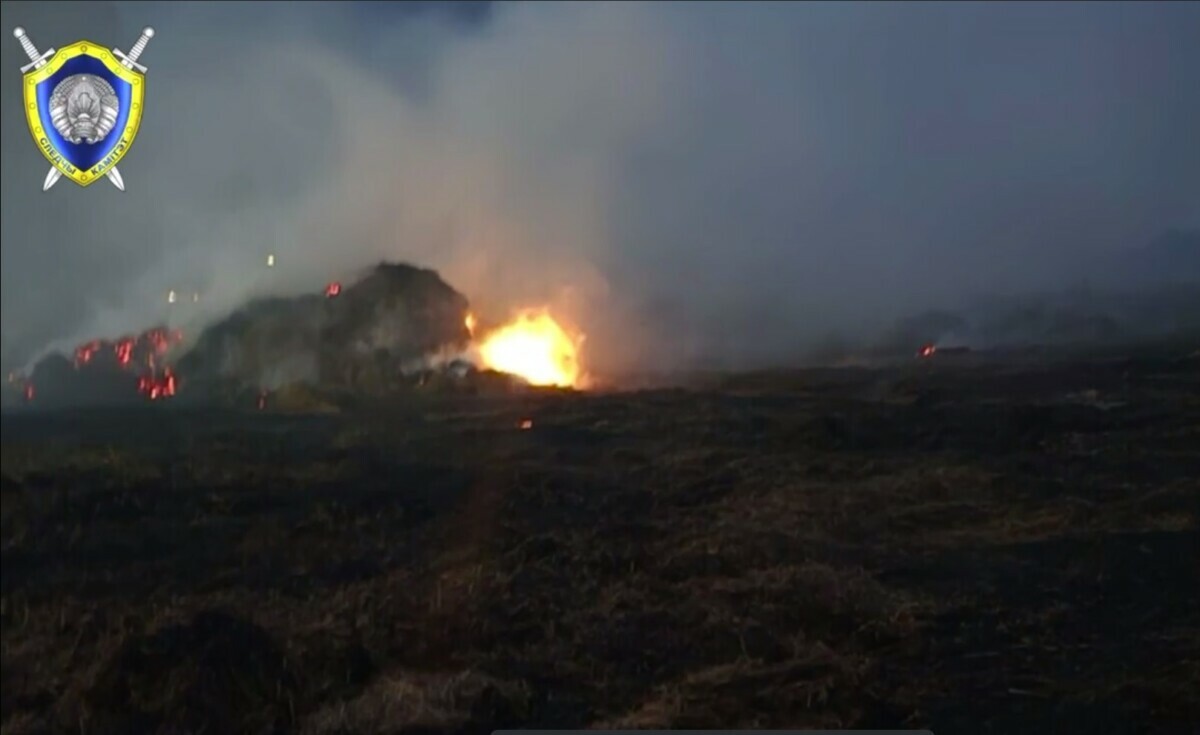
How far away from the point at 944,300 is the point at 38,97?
10.0 ft

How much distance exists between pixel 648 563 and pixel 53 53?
260 cm

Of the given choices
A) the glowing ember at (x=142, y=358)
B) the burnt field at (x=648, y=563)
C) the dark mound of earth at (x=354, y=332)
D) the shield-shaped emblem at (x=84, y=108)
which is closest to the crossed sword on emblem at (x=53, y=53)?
the shield-shaped emblem at (x=84, y=108)

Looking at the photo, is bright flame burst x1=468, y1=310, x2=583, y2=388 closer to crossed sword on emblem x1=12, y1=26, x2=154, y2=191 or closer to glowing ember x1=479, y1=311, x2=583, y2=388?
glowing ember x1=479, y1=311, x2=583, y2=388

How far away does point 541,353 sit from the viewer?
331cm

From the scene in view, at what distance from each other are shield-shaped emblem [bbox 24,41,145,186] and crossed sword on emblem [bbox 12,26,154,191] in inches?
0.5

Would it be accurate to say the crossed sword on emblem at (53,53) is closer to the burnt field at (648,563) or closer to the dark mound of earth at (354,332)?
the dark mound of earth at (354,332)

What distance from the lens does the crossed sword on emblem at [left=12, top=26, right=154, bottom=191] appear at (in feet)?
11.2

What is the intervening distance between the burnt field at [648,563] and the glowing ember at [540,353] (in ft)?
0.22

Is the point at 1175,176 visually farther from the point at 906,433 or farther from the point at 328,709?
the point at 328,709

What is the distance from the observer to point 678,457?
3154 millimetres

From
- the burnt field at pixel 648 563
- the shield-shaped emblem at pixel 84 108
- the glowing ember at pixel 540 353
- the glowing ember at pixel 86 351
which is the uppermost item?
the shield-shaped emblem at pixel 84 108

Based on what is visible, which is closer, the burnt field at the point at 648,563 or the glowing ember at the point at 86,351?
the burnt field at the point at 648,563

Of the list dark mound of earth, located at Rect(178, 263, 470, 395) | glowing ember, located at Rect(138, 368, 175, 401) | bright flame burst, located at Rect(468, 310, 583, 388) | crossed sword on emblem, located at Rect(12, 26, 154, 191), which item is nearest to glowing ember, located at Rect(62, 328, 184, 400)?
glowing ember, located at Rect(138, 368, 175, 401)

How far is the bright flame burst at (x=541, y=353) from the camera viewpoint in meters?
3.30
